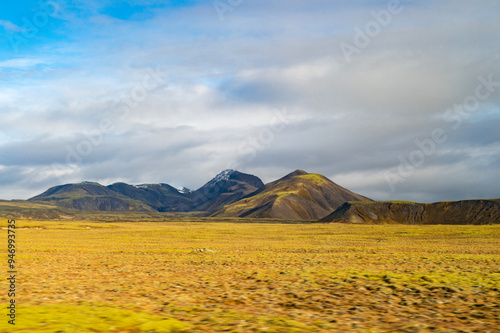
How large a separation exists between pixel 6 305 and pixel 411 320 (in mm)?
13280

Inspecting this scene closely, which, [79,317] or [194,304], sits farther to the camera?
[194,304]

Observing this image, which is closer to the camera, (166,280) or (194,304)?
(194,304)

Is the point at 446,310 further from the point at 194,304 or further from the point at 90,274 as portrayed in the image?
the point at 90,274

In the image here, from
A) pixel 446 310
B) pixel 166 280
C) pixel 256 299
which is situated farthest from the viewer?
pixel 166 280

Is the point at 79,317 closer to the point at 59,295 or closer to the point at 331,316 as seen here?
the point at 59,295

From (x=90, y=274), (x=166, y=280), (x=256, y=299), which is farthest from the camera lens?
(x=90, y=274)

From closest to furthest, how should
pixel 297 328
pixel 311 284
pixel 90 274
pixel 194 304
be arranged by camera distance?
pixel 297 328
pixel 194 304
pixel 311 284
pixel 90 274

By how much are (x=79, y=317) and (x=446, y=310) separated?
1167 cm

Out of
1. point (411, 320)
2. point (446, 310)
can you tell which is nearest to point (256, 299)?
point (411, 320)

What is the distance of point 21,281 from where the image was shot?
19703mm

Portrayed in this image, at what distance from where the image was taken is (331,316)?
12578 millimetres

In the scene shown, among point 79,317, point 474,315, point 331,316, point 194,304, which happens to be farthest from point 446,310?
point 79,317

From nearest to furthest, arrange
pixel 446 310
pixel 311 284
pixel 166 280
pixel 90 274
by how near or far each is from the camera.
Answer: pixel 446 310
pixel 311 284
pixel 166 280
pixel 90 274

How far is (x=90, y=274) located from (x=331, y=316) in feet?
53.1
